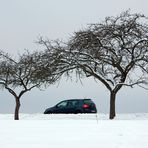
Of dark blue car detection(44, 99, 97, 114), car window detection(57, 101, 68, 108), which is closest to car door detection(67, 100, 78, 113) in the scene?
dark blue car detection(44, 99, 97, 114)

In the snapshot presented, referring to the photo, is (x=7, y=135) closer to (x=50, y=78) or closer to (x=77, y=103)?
(x=50, y=78)

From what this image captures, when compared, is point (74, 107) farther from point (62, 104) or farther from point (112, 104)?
point (112, 104)

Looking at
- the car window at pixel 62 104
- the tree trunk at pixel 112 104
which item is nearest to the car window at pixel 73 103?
the car window at pixel 62 104

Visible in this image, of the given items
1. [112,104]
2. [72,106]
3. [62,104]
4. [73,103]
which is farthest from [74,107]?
[112,104]

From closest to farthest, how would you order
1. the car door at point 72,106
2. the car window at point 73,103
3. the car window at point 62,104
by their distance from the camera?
the car window at point 73,103 < the car door at point 72,106 < the car window at point 62,104

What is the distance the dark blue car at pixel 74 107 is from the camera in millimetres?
28859

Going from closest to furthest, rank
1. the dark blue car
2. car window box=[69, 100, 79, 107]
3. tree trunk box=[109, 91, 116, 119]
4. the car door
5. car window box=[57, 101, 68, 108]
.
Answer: tree trunk box=[109, 91, 116, 119] → the dark blue car → car window box=[69, 100, 79, 107] → the car door → car window box=[57, 101, 68, 108]

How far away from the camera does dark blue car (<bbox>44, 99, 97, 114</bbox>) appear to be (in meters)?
28.9

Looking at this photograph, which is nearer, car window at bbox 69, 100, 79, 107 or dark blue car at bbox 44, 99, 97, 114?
dark blue car at bbox 44, 99, 97, 114

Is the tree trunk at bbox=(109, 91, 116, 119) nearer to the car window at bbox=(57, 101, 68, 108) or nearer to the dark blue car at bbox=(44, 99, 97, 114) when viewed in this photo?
the dark blue car at bbox=(44, 99, 97, 114)

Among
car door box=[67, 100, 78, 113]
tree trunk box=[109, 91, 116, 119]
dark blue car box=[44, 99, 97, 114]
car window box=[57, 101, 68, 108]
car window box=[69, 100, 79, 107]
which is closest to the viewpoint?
tree trunk box=[109, 91, 116, 119]

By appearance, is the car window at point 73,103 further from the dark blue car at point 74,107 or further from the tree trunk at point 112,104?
the tree trunk at point 112,104

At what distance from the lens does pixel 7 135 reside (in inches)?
315

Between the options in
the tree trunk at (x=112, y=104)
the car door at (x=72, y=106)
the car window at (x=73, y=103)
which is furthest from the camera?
the car door at (x=72, y=106)
